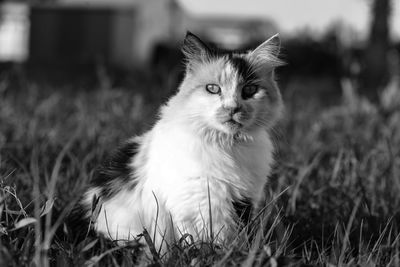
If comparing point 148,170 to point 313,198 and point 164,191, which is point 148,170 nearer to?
point 164,191

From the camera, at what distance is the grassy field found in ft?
6.53

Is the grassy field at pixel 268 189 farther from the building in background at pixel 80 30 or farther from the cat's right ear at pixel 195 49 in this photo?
the building in background at pixel 80 30

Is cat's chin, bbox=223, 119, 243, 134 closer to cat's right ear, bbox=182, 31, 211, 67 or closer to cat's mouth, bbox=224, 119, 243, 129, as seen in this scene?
cat's mouth, bbox=224, 119, 243, 129

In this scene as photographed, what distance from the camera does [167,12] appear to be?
24.9 m

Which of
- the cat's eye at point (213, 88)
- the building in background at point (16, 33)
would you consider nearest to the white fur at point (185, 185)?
the cat's eye at point (213, 88)

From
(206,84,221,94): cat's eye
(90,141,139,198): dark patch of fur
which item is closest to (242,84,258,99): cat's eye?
(206,84,221,94): cat's eye

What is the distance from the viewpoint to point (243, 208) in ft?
7.88

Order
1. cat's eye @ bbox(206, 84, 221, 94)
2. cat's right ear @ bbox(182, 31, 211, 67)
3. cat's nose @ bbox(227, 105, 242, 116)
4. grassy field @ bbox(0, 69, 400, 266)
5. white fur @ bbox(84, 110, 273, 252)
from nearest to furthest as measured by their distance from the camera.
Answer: grassy field @ bbox(0, 69, 400, 266), white fur @ bbox(84, 110, 273, 252), cat's nose @ bbox(227, 105, 242, 116), cat's eye @ bbox(206, 84, 221, 94), cat's right ear @ bbox(182, 31, 211, 67)

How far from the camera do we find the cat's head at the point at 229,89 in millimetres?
2414

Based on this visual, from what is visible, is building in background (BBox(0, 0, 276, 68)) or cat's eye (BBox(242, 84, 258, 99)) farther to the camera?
building in background (BBox(0, 0, 276, 68))

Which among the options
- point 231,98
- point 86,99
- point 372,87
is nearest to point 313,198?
point 231,98

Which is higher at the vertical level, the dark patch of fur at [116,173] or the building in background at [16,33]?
the dark patch of fur at [116,173]

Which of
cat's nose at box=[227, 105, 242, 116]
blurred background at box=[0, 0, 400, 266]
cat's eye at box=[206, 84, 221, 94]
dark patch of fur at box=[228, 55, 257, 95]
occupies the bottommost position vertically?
blurred background at box=[0, 0, 400, 266]

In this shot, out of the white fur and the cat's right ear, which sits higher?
the cat's right ear
